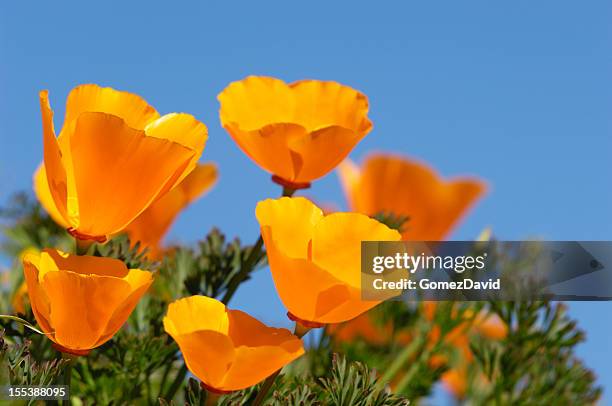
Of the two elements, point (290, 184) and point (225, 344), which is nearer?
point (225, 344)

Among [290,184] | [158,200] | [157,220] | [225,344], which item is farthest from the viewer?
[157,220]

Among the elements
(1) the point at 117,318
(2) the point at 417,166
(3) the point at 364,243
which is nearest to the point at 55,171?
(1) the point at 117,318

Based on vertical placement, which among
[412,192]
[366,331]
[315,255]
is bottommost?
[315,255]

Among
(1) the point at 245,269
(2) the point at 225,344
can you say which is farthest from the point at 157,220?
(2) the point at 225,344

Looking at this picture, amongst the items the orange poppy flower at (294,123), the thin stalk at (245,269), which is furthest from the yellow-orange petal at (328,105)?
the thin stalk at (245,269)

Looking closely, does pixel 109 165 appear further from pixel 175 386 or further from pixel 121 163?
pixel 175 386

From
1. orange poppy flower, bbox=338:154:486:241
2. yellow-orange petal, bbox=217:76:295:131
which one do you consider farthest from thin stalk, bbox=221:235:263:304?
orange poppy flower, bbox=338:154:486:241
